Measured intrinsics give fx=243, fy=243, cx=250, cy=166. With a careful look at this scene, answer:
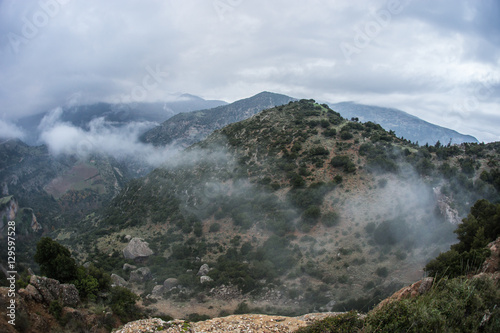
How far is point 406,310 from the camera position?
725cm

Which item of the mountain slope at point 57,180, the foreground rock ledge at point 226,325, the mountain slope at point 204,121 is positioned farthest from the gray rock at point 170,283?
the mountain slope at point 204,121

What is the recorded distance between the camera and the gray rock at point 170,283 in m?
25.3

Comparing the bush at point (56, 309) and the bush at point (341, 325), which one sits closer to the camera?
the bush at point (341, 325)

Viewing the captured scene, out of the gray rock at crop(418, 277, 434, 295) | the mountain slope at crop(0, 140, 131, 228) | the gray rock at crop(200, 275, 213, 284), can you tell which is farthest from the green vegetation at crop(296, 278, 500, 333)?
the mountain slope at crop(0, 140, 131, 228)

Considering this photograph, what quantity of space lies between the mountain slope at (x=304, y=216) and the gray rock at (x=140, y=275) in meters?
0.66

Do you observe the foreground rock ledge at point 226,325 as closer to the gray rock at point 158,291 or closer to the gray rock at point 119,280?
the gray rock at point 158,291

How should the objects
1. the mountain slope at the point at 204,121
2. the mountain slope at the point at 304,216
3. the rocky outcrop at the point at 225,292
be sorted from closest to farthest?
1. the mountain slope at the point at 304,216
2. the rocky outcrop at the point at 225,292
3. the mountain slope at the point at 204,121

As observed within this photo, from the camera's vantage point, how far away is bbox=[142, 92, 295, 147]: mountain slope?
16212 centimetres

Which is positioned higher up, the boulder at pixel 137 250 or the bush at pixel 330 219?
the bush at pixel 330 219

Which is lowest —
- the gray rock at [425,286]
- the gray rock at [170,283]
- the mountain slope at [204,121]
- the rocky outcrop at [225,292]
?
the gray rock at [170,283]

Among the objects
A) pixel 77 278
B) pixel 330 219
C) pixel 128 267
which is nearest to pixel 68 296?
pixel 77 278

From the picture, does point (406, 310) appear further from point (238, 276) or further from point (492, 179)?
point (492, 179)

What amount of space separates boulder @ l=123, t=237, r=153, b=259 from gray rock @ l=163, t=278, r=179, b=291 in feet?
32.2

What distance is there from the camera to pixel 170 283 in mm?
25594
